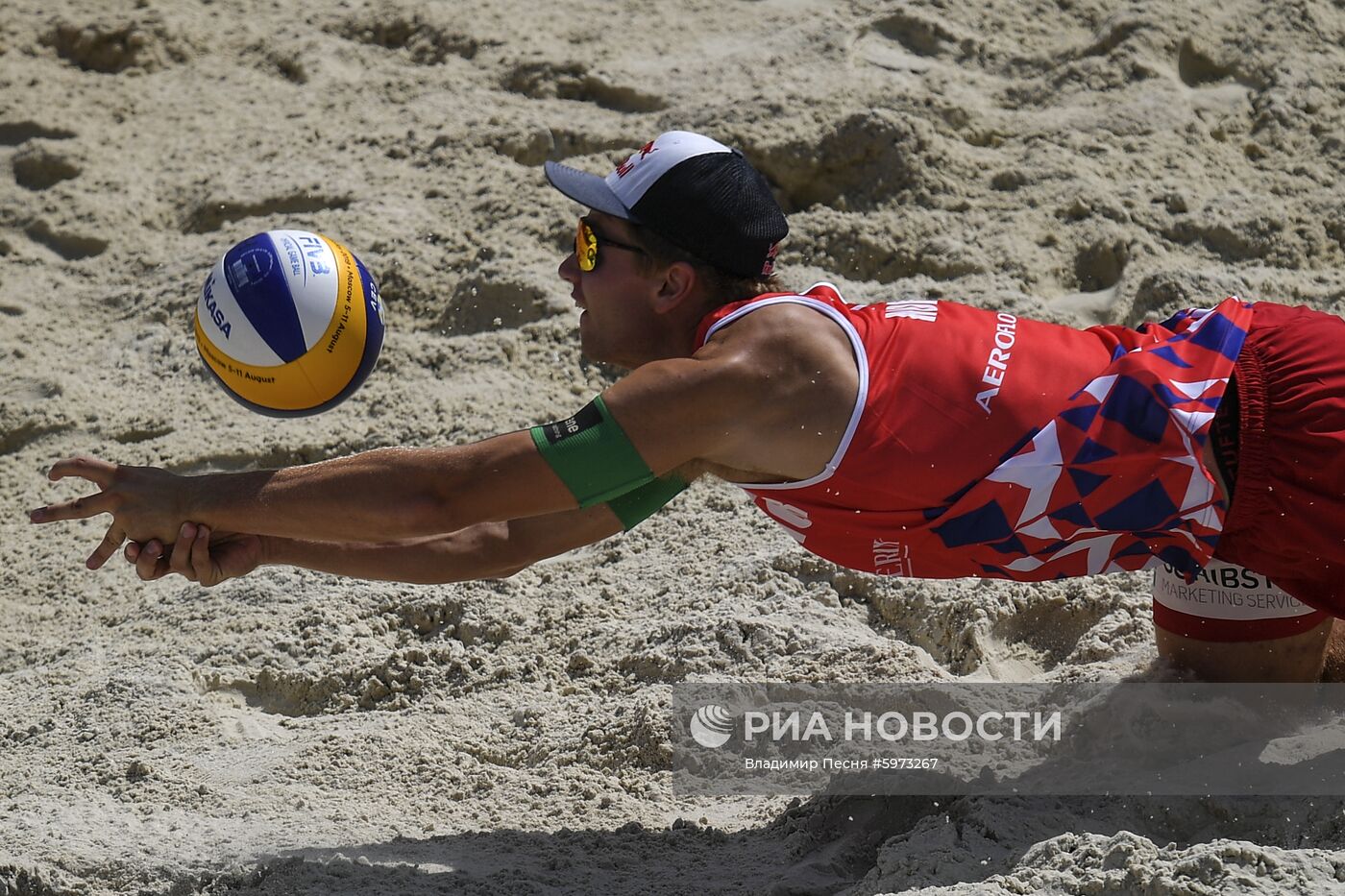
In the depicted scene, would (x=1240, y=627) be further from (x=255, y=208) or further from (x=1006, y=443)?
(x=255, y=208)

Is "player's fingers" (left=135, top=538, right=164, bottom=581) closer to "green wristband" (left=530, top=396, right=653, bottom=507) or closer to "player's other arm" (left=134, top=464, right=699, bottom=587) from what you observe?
"player's other arm" (left=134, top=464, right=699, bottom=587)

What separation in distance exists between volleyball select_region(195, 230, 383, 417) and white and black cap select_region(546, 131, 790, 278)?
0.62m

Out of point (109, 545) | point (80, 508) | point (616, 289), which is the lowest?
point (109, 545)

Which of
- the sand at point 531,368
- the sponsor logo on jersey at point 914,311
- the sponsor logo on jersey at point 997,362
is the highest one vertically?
the sponsor logo on jersey at point 914,311

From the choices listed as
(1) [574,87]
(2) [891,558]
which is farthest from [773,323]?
(1) [574,87]

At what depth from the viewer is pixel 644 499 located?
9.85ft

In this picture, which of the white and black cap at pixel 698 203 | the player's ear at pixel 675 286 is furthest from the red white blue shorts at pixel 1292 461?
the player's ear at pixel 675 286

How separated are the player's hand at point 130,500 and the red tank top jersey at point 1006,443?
1.06 metres

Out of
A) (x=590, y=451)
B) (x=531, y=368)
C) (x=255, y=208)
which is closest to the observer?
(x=590, y=451)

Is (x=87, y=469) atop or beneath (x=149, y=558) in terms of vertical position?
atop

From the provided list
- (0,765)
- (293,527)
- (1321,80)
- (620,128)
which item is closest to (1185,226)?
(1321,80)

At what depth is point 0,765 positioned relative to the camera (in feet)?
10.8

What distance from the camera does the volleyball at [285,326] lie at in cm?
310

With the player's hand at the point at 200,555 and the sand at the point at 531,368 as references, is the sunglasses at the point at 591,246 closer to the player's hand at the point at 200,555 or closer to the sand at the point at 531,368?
the player's hand at the point at 200,555
